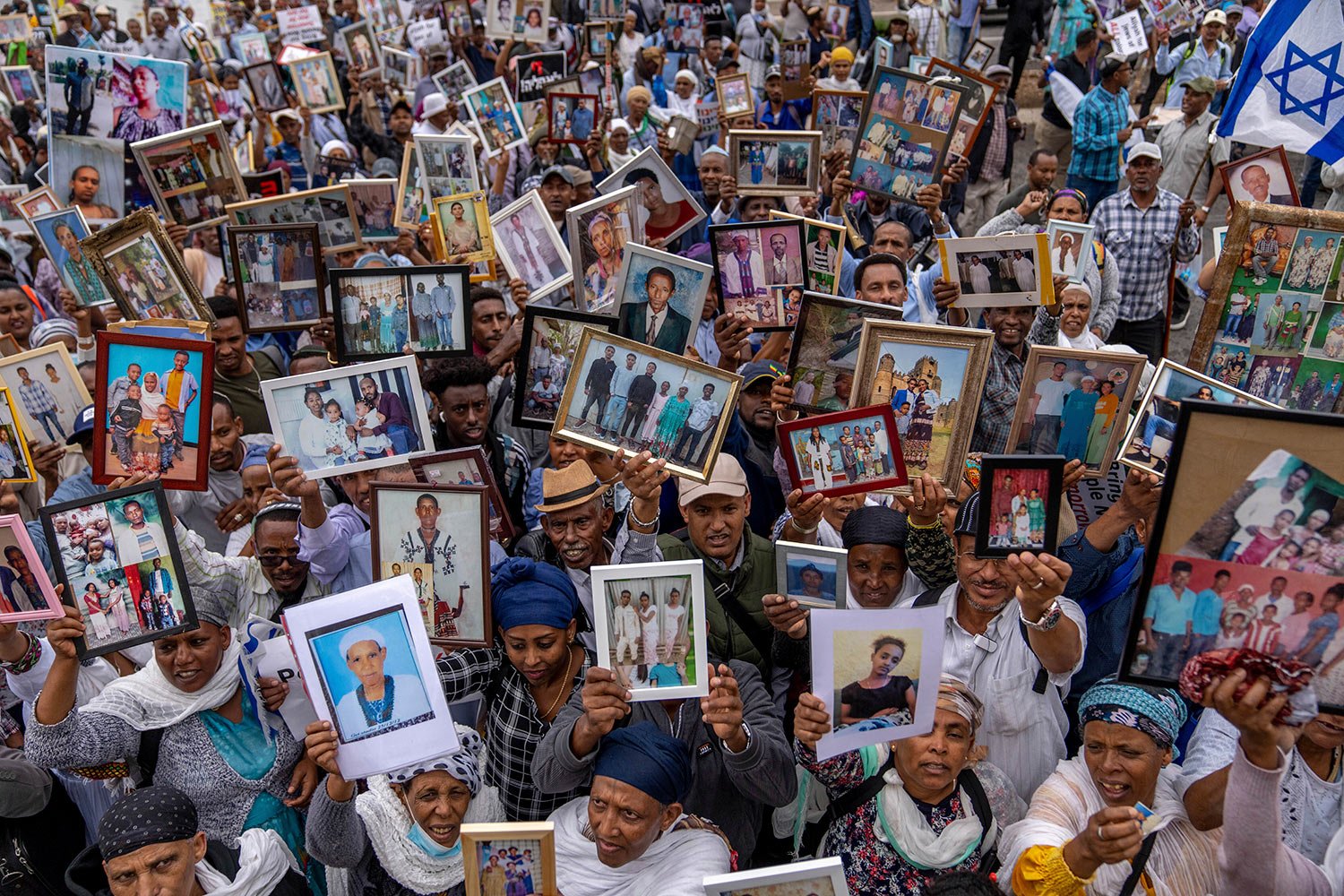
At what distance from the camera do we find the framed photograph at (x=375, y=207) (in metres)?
8.67

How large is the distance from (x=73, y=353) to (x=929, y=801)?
6.31 meters

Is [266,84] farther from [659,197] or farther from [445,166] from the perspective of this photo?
[659,197]

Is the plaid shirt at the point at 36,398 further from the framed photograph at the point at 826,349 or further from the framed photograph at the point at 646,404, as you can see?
the framed photograph at the point at 826,349

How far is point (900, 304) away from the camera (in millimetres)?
6090

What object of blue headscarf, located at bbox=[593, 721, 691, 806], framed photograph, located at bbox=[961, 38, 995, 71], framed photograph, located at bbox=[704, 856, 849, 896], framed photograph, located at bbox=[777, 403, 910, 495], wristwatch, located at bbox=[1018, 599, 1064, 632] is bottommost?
blue headscarf, located at bbox=[593, 721, 691, 806]

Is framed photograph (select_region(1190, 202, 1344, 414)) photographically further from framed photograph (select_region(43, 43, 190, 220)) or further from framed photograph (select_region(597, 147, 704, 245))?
framed photograph (select_region(43, 43, 190, 220))

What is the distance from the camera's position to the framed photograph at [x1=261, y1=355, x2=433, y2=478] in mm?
4930

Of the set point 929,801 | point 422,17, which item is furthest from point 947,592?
point 422,17

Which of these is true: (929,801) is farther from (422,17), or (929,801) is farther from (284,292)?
(422,17)

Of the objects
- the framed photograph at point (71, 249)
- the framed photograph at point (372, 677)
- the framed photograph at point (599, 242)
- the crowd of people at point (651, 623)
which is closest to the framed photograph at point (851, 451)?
the crowd of people at point (651, 623)

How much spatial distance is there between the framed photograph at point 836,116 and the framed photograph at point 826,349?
3.45 meters

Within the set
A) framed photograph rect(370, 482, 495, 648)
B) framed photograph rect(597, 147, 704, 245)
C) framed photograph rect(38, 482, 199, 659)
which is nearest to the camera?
framed photograph rect(38, 482, 199, 659)

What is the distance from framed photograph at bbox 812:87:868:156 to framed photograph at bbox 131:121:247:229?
4304 millimetres

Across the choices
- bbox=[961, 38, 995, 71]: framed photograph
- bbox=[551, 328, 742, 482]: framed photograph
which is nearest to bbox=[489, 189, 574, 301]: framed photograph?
bbox=[551, 328, 742, 482]: framed photograph
